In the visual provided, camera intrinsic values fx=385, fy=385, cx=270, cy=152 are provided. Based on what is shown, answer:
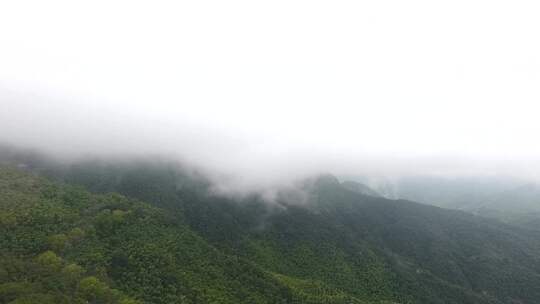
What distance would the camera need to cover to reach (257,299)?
155m

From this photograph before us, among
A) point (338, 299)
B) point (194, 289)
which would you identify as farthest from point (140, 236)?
point (338, 299)

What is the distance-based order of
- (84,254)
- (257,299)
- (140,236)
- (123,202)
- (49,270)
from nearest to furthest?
1. (49,270)
2. (84,254)
3. (257,299)
4. (140,236)
5. (123,202)

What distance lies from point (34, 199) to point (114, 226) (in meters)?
36.1

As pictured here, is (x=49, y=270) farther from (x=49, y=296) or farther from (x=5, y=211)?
(x=5, y=211)

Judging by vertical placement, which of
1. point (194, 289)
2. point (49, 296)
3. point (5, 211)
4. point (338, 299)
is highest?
point (5, 211)

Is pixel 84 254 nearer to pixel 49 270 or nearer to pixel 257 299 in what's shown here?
pixel 49 270

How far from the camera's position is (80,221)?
162 m

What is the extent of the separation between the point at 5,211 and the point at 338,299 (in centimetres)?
13996

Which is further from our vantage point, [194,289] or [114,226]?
[114,226]

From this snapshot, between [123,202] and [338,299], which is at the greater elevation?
[123,202]

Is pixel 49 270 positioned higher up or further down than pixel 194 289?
higher up

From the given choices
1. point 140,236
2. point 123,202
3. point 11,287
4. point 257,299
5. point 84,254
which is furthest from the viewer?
point 123,202

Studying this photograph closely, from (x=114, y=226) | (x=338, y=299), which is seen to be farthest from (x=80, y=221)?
(x=338, y=299)

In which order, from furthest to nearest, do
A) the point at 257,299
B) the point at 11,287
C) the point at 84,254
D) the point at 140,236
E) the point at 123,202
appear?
the point at 123,202 → the point at 140,236 → the point at 257,299 → the point at 84,254 → the point at 11,287
